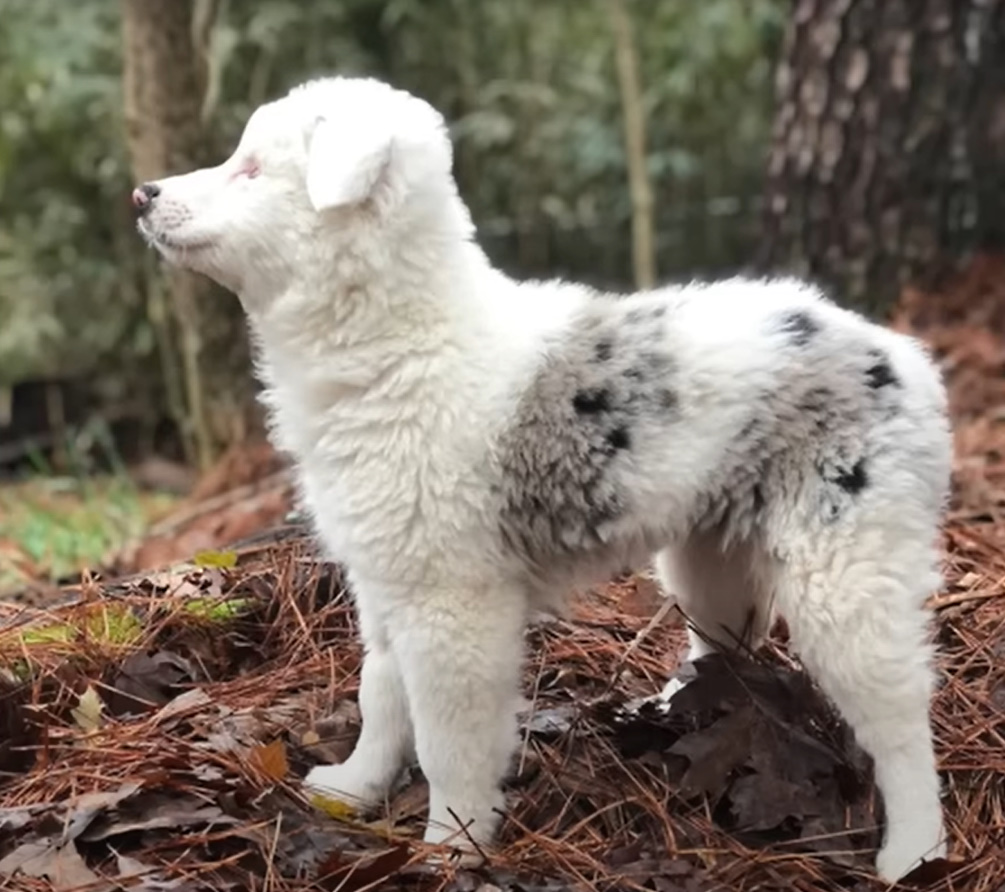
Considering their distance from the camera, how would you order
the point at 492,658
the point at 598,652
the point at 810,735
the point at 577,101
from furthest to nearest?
the point at 577,101
the point at 598,652
the point at 810,735
the point at 492,658

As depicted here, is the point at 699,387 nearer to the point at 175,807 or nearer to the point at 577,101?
the point at 175,807

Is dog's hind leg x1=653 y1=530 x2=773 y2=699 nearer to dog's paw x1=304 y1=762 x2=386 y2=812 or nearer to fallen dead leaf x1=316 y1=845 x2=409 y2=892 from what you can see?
dog's paw x1=304 y1=762 x2=386 y2=812

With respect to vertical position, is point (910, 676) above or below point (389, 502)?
below

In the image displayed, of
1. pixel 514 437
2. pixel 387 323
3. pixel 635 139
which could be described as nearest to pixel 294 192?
pixel 387 323

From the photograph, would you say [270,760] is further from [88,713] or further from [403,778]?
[88,713]

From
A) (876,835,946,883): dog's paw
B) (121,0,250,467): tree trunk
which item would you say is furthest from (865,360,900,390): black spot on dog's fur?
(121,0,250,467): tree trunk

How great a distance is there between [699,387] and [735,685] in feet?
2.46

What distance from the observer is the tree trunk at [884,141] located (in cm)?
645

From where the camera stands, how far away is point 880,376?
10.2 feet

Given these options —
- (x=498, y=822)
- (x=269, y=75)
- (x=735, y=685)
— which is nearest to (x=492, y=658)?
(x=498, y=822)

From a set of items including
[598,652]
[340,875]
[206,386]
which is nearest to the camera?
[340,875]

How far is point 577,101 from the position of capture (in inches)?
407

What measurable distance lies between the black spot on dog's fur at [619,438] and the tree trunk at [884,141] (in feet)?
12.2

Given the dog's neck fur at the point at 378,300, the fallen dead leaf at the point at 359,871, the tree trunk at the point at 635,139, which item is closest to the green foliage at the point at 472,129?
the tree trunk at the point at 635,139
